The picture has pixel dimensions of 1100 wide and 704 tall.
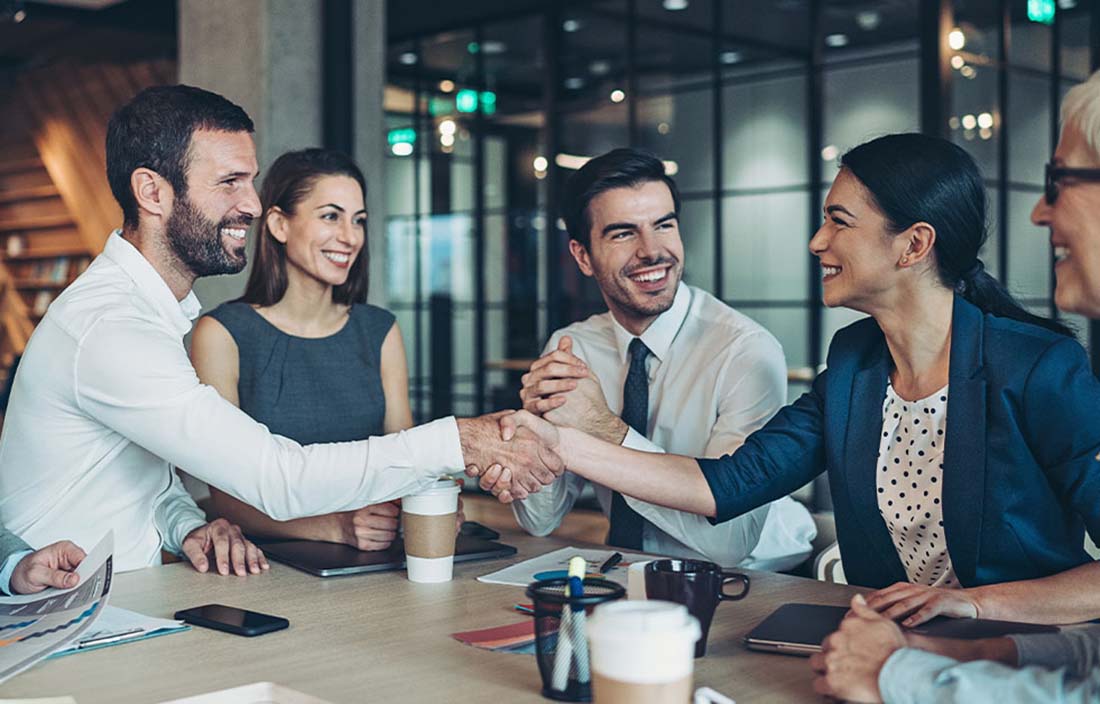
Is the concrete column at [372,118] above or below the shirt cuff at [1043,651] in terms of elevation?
above

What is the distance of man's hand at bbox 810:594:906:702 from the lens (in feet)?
4.06

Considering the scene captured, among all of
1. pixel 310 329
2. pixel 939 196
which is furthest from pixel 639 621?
pixel 310 329

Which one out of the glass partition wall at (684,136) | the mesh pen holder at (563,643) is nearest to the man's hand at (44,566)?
the mesh pen holder at (563,643)

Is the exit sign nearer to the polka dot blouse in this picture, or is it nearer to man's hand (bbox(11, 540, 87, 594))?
the polka dot blouse

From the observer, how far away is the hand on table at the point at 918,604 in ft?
4.92

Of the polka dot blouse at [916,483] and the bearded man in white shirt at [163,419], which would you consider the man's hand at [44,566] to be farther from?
the polka dot blouse at [916,483]

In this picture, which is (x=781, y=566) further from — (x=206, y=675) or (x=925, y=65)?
(x=925, y=65)

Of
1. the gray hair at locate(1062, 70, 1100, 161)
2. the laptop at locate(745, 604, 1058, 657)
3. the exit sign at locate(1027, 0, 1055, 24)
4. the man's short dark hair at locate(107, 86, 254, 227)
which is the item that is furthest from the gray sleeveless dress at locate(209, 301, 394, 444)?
the exit sign at locate(1027, 0, 1055, 24)

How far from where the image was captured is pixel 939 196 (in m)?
1.93

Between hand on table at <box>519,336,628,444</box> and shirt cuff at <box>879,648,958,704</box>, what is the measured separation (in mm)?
1142

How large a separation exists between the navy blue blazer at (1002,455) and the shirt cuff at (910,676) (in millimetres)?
637

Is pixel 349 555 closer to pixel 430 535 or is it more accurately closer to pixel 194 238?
pixel 430 535

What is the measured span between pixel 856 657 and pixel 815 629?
214mm

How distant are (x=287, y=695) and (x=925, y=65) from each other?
5085 millimetres
